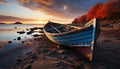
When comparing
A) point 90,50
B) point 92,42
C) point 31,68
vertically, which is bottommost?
point 31,68

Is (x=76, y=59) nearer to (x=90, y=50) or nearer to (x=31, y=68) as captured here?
(x=90, y=50)

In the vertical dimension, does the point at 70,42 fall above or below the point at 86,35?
below

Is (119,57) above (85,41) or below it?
below

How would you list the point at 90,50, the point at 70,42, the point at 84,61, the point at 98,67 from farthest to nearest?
the point at 70,42 < the point at 84,61 < the point at 90,50 < the point at 98,67

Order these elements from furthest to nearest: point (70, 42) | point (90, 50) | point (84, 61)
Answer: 1. point (70, 42)
2. point (84, 61)
3. point (90, 50)

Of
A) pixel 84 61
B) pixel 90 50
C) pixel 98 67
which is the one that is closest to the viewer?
pixel 98 67

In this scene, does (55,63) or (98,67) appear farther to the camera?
(55,63)

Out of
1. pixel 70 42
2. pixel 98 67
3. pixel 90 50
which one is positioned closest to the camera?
pixel 98 67

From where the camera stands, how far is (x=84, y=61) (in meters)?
7.59

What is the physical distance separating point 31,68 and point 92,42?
416 cm

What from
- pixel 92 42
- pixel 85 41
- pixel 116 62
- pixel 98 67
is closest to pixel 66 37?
pixel 85 41

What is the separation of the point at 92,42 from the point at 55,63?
110 inches

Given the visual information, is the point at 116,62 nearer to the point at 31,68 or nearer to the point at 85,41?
the point at 85,41

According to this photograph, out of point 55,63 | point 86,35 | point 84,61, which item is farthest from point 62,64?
point 86,35
